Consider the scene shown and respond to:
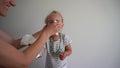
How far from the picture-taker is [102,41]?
51.6 inches

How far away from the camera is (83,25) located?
4.20ft

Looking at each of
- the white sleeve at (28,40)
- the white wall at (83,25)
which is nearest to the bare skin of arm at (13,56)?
the white sleeve at (28,40)

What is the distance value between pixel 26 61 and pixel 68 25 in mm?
846

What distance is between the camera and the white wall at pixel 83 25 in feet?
4.00

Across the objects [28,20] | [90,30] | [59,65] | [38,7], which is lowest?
[59,65]

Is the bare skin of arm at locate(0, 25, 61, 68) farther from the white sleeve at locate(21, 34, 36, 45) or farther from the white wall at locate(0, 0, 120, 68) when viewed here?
the white wall at locate(0, 0, 120, 68)

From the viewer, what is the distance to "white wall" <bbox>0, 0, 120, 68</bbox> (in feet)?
4.00

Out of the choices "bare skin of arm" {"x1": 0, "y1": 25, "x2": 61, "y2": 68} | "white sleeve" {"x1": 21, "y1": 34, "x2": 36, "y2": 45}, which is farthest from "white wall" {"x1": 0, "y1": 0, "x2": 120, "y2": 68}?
"bare skin of arm" {"x1": 0, "y1": 25, "x2": 61, "y2": 68}

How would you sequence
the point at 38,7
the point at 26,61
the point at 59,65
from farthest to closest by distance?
the point at 38,7, the point at 59,65, the point at 26,61

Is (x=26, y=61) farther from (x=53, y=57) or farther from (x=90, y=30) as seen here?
(x=90, y=30)

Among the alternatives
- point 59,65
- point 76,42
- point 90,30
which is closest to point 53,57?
point 59,65

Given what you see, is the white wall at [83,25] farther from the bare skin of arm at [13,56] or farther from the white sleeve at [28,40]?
the bare skin of arm at [13,56]

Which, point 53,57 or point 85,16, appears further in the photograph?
point 85,16

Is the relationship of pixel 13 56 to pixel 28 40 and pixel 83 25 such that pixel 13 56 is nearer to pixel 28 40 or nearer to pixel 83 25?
pixel 28 40
